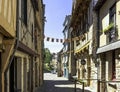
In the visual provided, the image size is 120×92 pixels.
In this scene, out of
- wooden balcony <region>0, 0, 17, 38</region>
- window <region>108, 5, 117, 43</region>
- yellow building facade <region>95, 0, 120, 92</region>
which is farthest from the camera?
window <region>108, 5, 117, 43</region>

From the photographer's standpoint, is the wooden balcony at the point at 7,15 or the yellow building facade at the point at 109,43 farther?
the yellow building facade at the point at 109,43

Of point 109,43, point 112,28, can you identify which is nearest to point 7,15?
point 112,28

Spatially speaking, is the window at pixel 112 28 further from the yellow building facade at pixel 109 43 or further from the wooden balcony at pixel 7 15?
the wooden balcony at pixel 7 15

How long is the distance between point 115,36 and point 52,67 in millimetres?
111138

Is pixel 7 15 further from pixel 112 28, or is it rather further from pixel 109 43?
pixel 109 43

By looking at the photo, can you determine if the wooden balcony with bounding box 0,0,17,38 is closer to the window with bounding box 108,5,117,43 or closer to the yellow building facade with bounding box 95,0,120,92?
the yellow building facade with bounding box 95,0,120,92

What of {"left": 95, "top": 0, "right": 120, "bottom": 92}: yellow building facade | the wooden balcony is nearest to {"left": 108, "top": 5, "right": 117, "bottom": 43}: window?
{"left": 95, "top": 0, "right": 120, "bottom": 92}: yellow building facade

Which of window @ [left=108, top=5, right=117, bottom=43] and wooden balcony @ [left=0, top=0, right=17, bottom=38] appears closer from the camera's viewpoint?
wooden balcony @ [left=0, top=0, right=17, bottom=38]

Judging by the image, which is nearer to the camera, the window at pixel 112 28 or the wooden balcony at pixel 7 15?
the wooden balcony at pixel 7 15

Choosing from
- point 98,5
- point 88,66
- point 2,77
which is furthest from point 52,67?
point 2,77

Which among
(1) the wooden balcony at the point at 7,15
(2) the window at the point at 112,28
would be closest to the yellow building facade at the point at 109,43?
(2) the window at the point at 112,28

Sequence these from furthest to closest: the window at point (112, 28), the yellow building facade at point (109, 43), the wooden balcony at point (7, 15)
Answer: the window at point (112, 28) < the yellow building facade at point (109, 43) < the wooden balcony at point (7, 15)

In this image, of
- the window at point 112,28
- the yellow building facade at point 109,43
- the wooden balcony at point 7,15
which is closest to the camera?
the wooden balcony at point 7,15

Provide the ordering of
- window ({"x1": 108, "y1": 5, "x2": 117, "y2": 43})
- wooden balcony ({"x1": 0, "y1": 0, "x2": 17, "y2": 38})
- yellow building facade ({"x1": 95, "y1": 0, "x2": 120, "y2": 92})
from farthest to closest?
1. window ({"x1": 108, "y1": 5, "x2": 117, "y2": 43})
2. yellow building facade ({"x1": 95, "y1": 0, "x2": 120, "y2": 92})
3. wooden balcony ({"x1": 0, "y1": 0, "x2": 17, "y2": 38})
